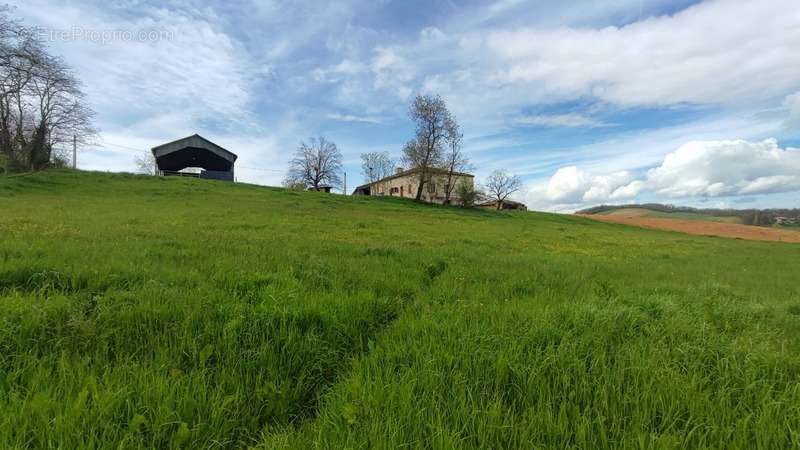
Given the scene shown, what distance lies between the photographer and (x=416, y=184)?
7081 cm

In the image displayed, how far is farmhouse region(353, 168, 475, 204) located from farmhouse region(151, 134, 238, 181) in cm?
2749

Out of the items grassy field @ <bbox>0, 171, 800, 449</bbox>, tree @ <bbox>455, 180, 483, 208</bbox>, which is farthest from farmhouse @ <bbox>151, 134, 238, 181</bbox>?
grassy field @ <bbox>0, 171, 800, 449</bbox>

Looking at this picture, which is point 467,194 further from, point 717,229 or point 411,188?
point 717,229

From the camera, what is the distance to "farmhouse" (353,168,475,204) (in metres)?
52.0

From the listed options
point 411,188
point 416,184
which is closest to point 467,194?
point 416,184

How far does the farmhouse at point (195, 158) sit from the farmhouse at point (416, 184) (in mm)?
27494

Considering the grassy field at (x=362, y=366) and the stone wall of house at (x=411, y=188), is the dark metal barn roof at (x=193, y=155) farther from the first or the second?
the grassy field at (x=362, y=366)

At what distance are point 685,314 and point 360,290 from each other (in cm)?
409

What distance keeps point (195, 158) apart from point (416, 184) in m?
39.7

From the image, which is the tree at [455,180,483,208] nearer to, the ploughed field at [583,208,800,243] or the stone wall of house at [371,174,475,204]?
the stone wall of house at [371,174,475,204]

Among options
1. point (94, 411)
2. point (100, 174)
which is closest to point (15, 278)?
point (94, 411)

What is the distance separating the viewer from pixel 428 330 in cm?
337

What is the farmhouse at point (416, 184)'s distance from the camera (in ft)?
170

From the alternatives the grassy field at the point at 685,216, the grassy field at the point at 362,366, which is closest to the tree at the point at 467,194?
the grassy field at the point at 362,366
